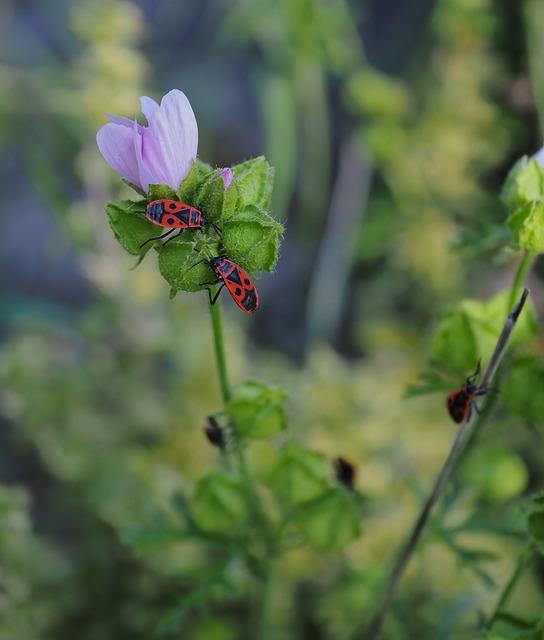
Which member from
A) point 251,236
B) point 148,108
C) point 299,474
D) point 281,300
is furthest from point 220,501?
point 281,300

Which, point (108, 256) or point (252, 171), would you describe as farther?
point (108, 256)

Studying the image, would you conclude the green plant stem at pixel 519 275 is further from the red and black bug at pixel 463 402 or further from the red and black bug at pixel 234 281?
the red and black bug at pixel 234 281

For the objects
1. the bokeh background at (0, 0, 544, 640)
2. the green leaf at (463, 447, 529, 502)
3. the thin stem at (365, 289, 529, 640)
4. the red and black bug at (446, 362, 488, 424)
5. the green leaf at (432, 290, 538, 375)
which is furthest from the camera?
the bokeh background at (0, 0, 544, 640)

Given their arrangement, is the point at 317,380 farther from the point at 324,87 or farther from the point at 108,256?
the point at 324,87

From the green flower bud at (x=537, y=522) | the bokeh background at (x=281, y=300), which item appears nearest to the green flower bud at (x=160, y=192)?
the bokeh background at (x=281, y=300)

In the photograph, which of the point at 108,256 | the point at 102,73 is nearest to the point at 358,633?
the point at 108,256

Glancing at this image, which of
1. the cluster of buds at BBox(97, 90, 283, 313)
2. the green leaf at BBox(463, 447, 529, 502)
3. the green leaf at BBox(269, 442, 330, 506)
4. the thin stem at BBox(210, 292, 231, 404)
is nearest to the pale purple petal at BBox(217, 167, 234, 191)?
the cluster of buds at BBox(97, 90, 283, 313)

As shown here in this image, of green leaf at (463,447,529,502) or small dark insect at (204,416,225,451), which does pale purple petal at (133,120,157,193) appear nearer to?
small dark insect at (204,416,225,451)
